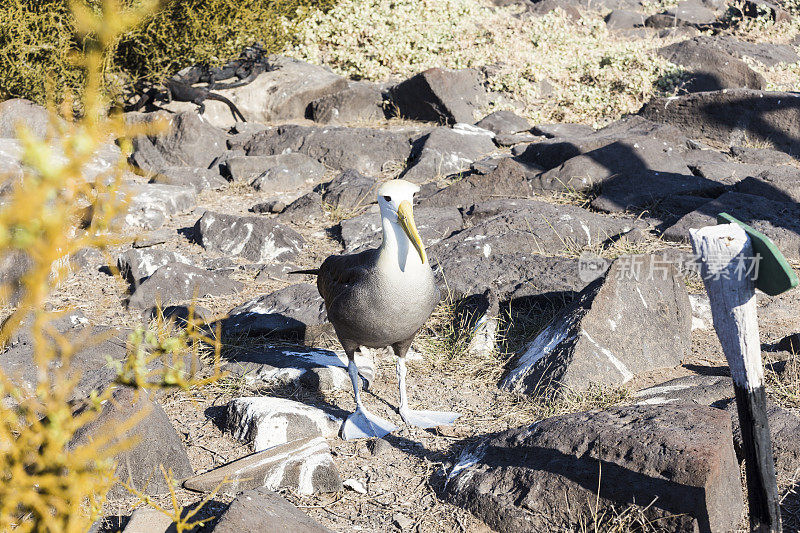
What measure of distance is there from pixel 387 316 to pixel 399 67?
9200mm

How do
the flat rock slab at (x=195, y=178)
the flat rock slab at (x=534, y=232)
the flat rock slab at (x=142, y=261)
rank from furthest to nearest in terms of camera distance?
the flat rock slab at (x=195, y=178)
the flat rock slab at (x=142, y=261)
the flat rock slab at (x=534, y=232)

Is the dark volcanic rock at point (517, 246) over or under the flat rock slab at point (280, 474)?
under

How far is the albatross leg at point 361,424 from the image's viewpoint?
388 cm

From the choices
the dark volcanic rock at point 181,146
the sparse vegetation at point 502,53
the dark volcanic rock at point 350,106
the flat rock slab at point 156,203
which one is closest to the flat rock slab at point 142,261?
the flat rock slab at point 156,203

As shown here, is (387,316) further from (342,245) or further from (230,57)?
(230,57)

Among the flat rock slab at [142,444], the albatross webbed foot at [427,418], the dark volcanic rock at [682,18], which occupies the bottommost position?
the dark volcanic rock at [682,18]

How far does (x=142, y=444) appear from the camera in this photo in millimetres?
3244

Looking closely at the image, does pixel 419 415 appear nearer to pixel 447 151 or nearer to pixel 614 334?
pixel 614 334

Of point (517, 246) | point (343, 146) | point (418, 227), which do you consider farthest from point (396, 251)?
point (343, 146)

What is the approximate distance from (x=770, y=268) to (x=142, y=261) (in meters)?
5.01

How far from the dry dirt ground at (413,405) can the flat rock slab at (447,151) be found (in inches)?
131

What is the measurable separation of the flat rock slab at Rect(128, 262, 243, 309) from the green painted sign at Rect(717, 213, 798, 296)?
4.01m

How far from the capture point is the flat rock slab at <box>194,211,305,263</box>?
6586mm

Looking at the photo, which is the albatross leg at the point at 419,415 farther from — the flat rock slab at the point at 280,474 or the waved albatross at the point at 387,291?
the flat rock slab at the point at 280,474
